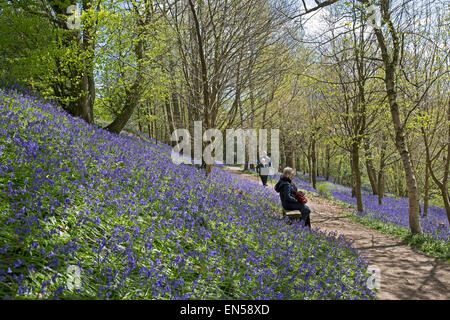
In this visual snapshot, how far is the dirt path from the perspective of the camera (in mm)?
4629

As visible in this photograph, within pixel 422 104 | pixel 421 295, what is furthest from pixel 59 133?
pixel 422 104

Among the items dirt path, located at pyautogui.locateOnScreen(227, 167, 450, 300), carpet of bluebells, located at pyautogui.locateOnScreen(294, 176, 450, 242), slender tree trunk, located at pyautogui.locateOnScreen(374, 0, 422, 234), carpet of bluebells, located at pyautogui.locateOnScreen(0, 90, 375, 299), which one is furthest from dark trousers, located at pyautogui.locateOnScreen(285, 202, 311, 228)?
carpet of bluebells, located at pyautogui.locateOnScreen(294, 176, 450, 242)

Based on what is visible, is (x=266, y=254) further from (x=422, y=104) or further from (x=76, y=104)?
(x=422, y=104)

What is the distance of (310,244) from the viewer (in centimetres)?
552

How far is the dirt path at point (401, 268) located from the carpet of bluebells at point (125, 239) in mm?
621

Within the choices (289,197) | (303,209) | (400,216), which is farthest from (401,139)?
(400,216)

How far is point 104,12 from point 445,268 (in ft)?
39.0

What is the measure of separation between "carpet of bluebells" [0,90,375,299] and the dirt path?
62 centimetres

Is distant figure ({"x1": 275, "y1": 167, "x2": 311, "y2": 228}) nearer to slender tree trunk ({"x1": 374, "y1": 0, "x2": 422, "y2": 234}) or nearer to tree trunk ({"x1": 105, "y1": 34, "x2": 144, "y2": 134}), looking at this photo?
slender tree trunk ({"x1": 374, "y1": 0, "x2": 422, "y2": 234})

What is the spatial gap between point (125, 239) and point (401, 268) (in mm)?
5667

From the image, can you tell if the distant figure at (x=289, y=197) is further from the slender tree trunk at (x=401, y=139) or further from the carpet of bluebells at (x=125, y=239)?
the slender tree trunk at (x=401, y=139)

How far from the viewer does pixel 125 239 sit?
3.40 meters

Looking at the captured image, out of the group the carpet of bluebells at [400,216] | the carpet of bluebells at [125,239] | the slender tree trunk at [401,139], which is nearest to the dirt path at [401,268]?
the carpet of bluebells at [125,239]

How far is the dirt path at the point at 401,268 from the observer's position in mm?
4629
